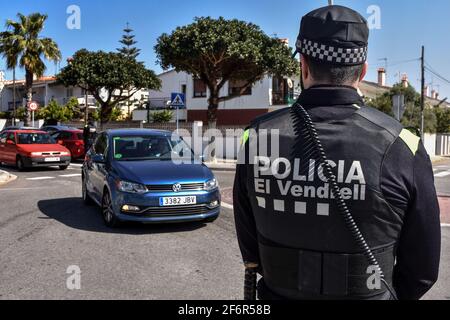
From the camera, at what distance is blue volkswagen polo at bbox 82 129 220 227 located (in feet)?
23.0

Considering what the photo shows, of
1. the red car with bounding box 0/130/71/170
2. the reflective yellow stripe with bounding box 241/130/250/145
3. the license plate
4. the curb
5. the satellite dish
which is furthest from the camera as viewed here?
the satellite dish

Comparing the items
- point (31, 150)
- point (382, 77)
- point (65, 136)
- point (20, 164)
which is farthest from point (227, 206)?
A: point (382, 77)

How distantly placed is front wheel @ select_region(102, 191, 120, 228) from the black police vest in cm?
565

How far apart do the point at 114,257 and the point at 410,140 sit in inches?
179

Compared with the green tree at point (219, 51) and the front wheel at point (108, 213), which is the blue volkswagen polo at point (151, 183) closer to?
the front wheel at point (108, 213)

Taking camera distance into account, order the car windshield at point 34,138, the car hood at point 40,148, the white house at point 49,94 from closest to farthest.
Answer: the car hood at point 40,148 < the car windshield at point 34,138 < the white house at point 49,94

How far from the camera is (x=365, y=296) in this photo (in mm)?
1862

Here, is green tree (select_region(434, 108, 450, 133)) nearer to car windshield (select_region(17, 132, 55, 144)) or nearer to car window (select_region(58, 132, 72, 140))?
car window (select_region(58, 132, 72, 140))

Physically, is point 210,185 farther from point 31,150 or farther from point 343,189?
point 31,150

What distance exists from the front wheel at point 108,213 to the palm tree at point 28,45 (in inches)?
1015

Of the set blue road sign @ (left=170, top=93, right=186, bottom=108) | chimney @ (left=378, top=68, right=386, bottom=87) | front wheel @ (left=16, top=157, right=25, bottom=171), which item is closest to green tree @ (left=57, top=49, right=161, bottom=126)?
blue road sign @ (left=170, top=93, right=186, bottom=108)

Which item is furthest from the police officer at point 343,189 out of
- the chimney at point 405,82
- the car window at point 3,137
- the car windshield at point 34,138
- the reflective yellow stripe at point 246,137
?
the chimney at point 405,82

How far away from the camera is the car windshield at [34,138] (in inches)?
704

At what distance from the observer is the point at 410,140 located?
71.7 inches
